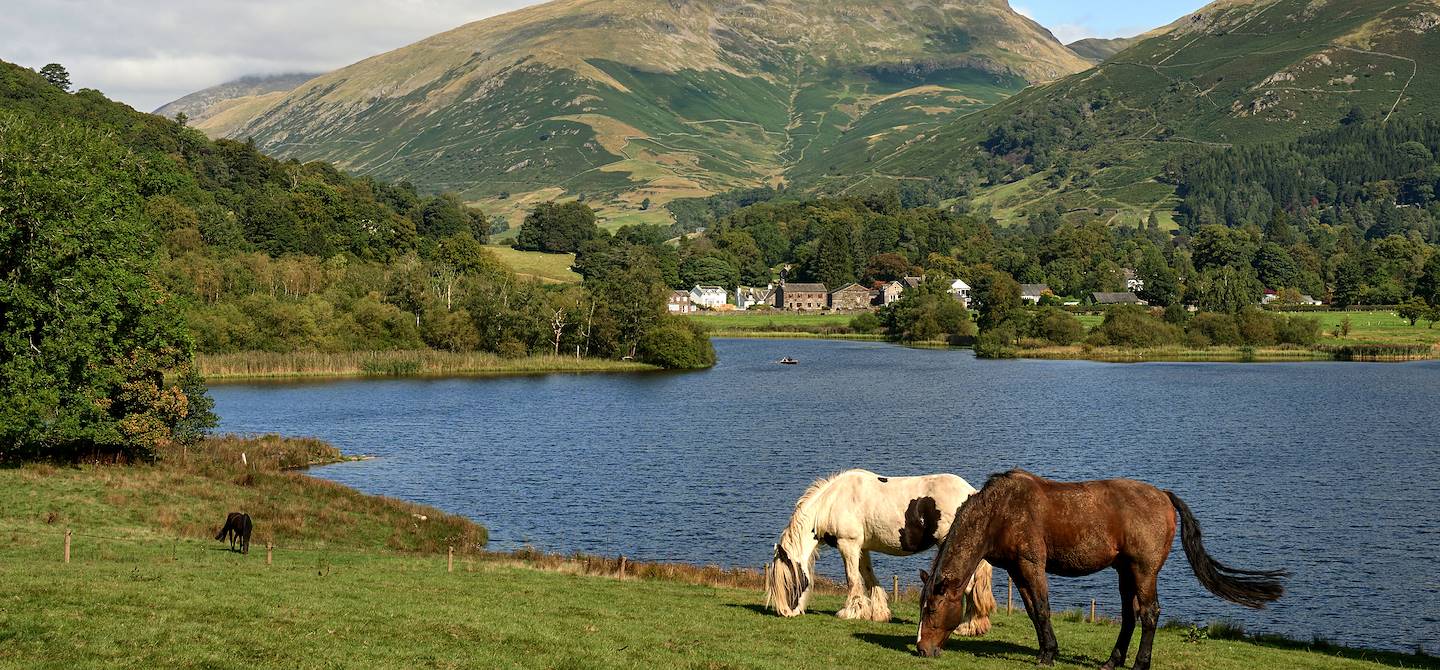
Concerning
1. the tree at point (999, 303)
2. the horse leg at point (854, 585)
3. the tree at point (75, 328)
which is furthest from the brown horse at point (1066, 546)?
the tree at point (999, 303)

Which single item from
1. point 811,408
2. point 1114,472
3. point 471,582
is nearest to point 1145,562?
point 471,582

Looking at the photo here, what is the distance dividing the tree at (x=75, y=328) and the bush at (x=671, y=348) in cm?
8882

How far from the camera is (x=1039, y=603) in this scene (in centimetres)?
2000

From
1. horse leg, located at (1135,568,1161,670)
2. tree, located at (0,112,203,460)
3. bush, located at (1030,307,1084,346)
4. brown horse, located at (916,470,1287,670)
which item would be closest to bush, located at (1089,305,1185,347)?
bush, located at (1030,307,1084,346)

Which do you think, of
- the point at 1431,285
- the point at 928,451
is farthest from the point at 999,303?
the point at 928,451

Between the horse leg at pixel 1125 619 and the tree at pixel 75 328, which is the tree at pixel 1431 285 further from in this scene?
the horse leg at pixel 1125 619

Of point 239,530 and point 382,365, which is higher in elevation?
point 382,365

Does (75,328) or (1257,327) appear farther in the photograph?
(1257,327)

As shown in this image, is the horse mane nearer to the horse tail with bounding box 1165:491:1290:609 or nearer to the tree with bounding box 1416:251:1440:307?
the horse tail with bounding box 1165:491:1290:609

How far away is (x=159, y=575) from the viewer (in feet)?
87.9

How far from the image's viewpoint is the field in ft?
64.1

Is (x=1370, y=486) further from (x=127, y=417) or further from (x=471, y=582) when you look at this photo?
(x=127, y=417)

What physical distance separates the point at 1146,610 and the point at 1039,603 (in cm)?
174

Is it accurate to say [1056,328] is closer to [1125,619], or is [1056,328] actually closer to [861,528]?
[861,528]
